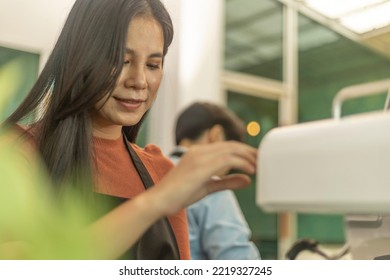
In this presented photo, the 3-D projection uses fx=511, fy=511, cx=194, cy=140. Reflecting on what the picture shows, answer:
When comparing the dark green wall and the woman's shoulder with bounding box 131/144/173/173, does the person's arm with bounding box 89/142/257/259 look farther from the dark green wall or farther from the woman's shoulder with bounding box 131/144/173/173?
the dark green wall

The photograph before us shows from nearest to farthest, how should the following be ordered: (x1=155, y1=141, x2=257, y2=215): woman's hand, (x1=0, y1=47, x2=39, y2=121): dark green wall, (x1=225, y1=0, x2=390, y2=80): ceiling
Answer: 1. (x1=155, y1=141, x2=257, y2=215): woman's hand
2. (x1=0, y1=47, x2=39, y2=121): dark green wall
3. (x1=225, y1=0, x2=390, y2=80): ceiling

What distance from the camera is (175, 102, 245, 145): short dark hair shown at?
2.55 ft

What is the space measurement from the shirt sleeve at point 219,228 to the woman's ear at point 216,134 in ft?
0.27

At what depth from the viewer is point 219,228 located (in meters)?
0.79

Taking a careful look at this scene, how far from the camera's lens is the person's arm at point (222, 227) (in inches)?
30.8

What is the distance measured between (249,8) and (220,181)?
35 cm

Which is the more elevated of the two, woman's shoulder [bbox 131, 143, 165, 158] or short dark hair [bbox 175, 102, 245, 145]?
short dark hair [bbox 175, 102, 245, 145]

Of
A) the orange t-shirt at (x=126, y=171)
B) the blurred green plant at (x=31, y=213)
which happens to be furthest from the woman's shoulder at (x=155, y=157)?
the blurred green plant at (x=31, y=213)

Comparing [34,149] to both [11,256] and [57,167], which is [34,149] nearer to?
[57,167]

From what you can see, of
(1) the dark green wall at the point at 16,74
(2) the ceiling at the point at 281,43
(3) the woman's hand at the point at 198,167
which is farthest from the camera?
(2) the ceiling at the point at 281,43

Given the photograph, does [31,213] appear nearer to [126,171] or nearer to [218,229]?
[126,171]

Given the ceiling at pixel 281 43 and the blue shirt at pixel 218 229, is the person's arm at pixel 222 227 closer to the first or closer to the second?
the blue shirt at pixel 218 229

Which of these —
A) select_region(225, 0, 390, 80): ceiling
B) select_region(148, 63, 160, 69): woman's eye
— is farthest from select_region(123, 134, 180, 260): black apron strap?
select_region(225, 0, 390, 80): ceiling

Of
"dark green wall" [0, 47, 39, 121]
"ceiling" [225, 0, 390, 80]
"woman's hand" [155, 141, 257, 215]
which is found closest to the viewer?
"woman's hand" [155, 141, 257, 215]
